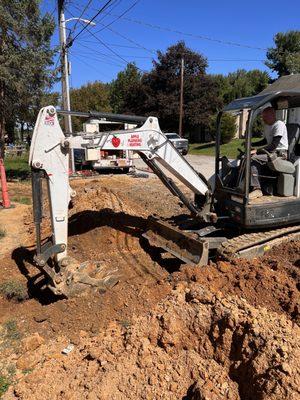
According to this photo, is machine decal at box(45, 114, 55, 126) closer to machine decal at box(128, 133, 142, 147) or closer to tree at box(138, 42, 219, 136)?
machine decal at box(128, 133, 142, 147)

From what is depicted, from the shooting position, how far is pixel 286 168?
5527 millimetres

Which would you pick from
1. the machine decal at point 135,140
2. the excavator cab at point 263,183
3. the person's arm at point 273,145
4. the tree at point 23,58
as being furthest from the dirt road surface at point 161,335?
the tree at point 23,58

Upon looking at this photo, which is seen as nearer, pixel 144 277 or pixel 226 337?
pixel 226 337

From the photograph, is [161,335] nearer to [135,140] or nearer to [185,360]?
[185,360]

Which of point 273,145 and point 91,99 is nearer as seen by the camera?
point 273,145

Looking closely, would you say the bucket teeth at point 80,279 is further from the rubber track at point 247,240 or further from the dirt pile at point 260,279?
the rubber track at point 247,240

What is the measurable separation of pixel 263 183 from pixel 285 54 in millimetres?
43029

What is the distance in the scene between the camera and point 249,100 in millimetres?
5316

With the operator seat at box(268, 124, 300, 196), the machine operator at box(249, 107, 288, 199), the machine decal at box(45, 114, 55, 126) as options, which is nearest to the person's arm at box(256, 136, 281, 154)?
the machine operator at box(249, 107, 288, 199)

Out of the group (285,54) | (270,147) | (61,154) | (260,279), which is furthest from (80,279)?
(285,54)

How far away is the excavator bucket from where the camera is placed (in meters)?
5.27

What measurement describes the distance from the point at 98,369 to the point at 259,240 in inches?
111

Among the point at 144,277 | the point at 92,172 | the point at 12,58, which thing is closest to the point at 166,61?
the point at 92,172

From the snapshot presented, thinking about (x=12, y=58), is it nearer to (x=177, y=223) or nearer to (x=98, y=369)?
(x=177, y=223)
